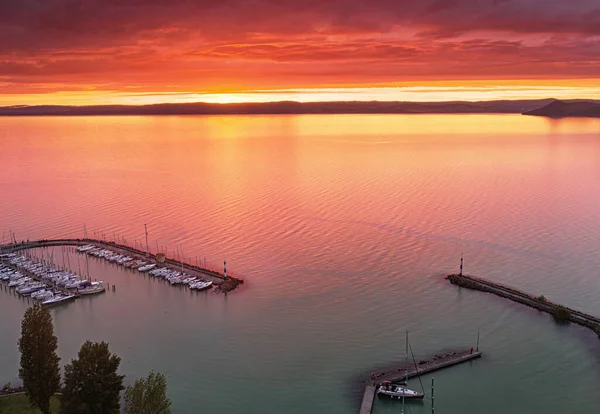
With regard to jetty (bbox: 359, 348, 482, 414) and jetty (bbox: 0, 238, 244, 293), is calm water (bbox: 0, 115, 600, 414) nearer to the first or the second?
jetty (bbox: 359, 348, 482, 414)

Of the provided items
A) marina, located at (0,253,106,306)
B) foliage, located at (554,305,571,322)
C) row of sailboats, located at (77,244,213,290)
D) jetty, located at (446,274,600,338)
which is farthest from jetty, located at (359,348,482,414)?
marina, located at (0,253,106,306)

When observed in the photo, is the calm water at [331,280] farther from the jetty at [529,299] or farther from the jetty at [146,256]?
the jetty at [146,256]

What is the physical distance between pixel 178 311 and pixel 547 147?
11595 centimetres

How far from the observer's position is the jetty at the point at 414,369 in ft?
81.8

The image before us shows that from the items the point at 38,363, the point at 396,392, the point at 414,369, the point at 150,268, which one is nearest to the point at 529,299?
the point at 414,369

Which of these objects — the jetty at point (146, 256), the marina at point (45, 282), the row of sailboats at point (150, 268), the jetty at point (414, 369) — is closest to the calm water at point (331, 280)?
the jetty at point (414, 369)

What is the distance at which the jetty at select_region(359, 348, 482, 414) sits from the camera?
981 inches

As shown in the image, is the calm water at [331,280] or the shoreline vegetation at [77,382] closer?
the shoreline vegetation at [77,382]

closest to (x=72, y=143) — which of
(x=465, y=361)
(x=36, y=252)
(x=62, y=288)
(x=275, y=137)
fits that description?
(x=275, y=137)

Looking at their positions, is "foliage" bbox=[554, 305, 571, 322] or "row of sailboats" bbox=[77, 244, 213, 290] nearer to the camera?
"foliage" bbox=[554, 305, 571, 322]

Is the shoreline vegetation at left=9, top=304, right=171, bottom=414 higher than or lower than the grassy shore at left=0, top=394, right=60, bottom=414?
higher

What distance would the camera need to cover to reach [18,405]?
2345cm

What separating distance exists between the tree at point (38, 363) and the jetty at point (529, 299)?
28045 mm

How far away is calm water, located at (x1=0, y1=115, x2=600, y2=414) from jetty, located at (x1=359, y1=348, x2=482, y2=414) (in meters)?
0.54
